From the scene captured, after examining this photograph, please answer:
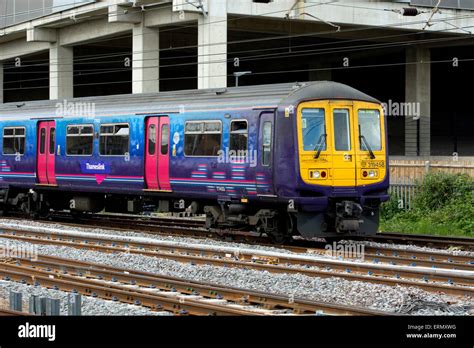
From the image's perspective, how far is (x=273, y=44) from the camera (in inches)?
1743

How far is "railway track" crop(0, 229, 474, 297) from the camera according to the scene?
508 inches

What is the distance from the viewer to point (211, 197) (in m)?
18.7

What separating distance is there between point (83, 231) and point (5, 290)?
8419mm

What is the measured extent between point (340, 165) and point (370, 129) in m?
1.27

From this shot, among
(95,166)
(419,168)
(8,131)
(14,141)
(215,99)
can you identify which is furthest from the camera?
(419,168)

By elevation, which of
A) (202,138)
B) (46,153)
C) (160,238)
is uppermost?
(202,138)

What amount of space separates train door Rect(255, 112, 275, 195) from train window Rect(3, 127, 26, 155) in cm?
952

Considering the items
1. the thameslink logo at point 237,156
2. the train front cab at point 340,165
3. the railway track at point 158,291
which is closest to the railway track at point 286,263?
the train front cab at point 340,165

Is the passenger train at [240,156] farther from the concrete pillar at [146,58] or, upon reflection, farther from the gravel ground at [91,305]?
the concrete pillar at [146,58]

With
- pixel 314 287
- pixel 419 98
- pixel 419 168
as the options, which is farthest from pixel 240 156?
pixel 419 98

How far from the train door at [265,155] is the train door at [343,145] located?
1256 mm

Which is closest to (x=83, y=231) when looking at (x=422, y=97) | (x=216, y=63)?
(x=216, y=63)

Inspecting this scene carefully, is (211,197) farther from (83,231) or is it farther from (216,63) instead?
(216,63)
